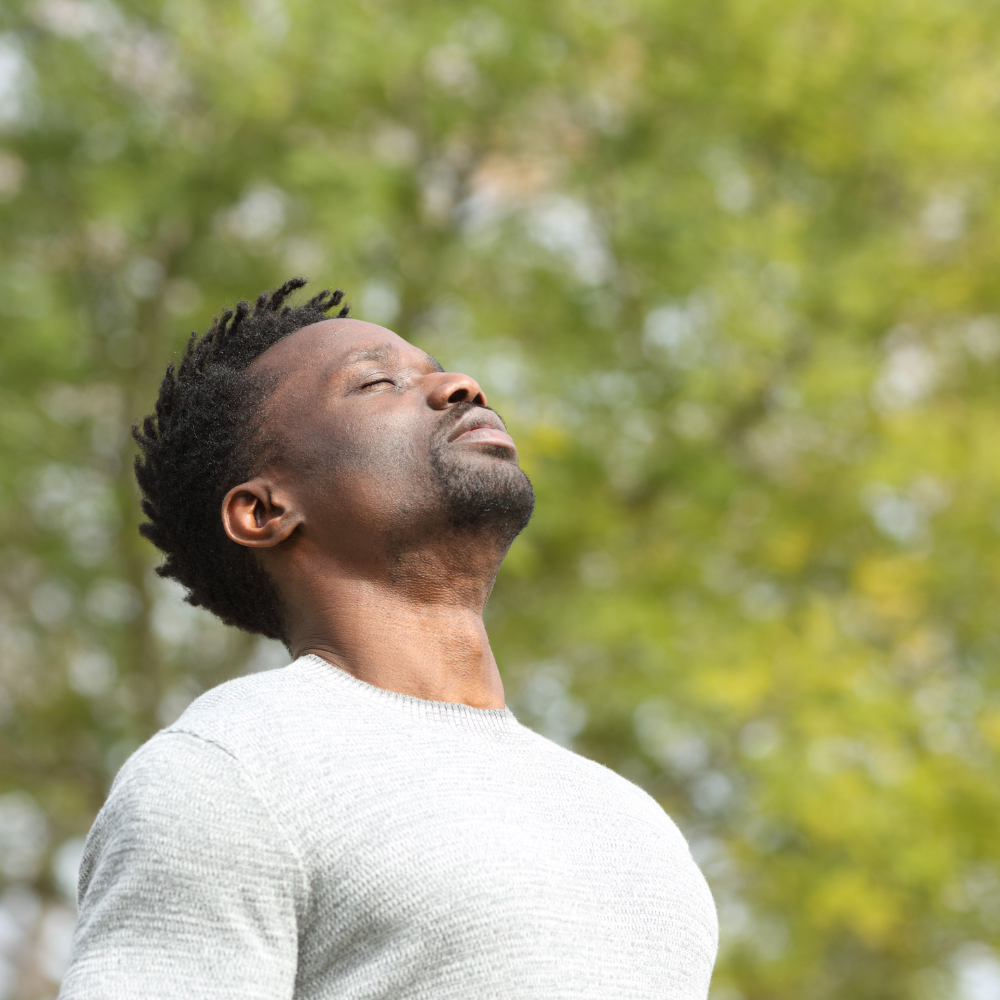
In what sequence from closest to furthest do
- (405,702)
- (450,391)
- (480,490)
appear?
(405,702), (480,490), (450,391)

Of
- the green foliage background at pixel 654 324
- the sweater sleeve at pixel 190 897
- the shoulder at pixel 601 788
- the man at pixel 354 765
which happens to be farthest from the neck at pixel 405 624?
the green foliage background at pixel 654 324

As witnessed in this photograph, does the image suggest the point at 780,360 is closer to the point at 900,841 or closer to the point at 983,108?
the point at 983,108

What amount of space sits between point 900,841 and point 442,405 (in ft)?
21.8

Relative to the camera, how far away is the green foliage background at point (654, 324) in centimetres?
828

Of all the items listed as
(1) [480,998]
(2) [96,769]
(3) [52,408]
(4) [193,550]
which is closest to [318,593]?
(4) [193,550]

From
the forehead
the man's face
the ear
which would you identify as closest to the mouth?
the man's face

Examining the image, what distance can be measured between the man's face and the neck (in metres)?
0.06

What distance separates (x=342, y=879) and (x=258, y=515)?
0.71m

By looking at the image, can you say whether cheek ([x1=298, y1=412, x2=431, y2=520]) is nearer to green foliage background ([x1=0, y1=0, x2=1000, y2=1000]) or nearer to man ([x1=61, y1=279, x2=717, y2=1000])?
man ([x1=61, y1=279, x2=717, y2=1000])

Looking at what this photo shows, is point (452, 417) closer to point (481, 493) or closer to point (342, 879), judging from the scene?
point (481, 493)

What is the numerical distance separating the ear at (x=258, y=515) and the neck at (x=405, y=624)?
0.07 m

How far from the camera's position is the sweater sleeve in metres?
1.60

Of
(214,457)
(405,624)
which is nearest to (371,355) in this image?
(214,457)

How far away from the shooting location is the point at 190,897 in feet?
5.34
